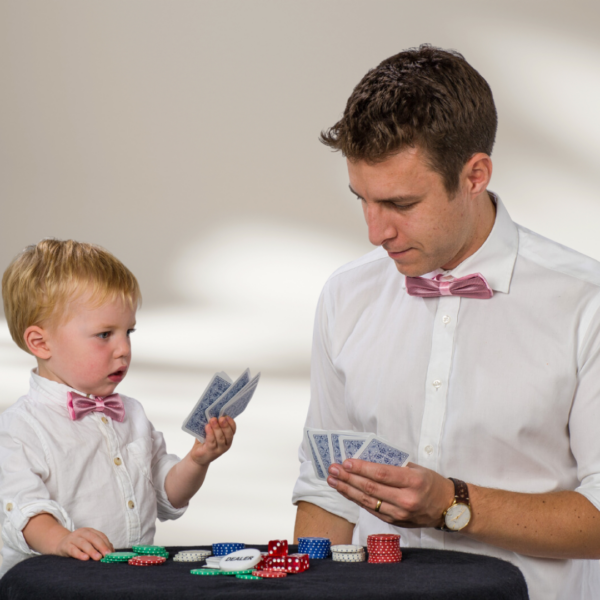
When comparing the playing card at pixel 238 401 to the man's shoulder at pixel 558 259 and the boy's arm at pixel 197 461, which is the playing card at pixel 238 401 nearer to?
the boy's arm at pixel 197 461

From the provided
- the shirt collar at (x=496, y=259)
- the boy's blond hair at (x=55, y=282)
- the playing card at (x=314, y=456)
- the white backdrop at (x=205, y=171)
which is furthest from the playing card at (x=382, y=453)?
the white backdrop at (x=205, y=171)

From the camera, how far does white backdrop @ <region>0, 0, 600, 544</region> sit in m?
4.30

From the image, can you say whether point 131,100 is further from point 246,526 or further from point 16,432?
point 16,432

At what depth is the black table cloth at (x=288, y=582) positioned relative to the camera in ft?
4.26

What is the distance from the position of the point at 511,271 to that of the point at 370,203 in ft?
1.29

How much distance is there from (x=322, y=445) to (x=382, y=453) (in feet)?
0.50

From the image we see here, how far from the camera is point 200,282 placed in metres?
4.39

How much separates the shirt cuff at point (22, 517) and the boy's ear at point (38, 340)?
0.41m

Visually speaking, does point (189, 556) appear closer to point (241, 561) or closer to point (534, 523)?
point (241, 561)

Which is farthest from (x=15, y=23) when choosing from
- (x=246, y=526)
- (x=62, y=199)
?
(x=246, y=526)

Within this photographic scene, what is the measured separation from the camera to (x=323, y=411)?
2391mm

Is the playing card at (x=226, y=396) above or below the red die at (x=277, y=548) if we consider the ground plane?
above

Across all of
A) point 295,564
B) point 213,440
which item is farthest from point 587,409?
point 213,440

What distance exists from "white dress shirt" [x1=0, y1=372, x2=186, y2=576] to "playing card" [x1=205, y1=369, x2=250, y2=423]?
219 millimetres
